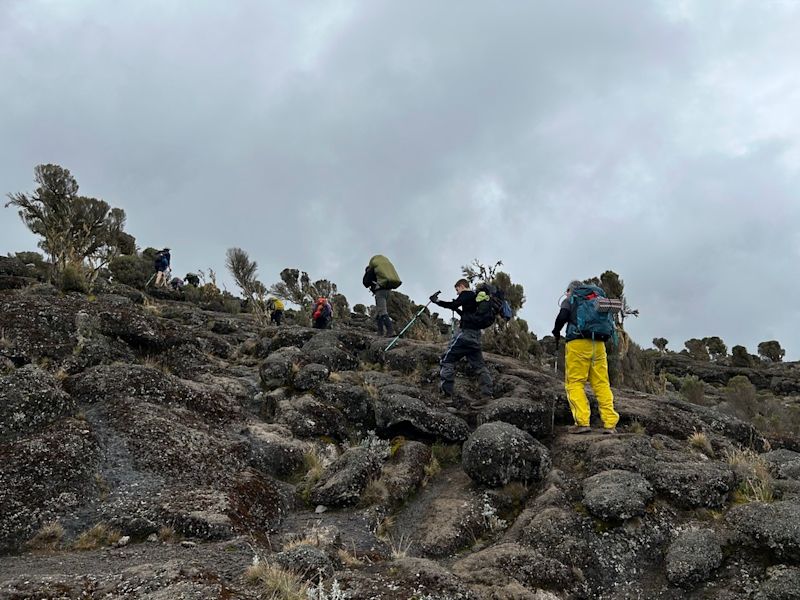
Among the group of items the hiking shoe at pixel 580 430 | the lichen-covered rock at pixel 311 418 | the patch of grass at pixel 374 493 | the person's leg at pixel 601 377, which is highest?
the person's leg at pixel 601 377

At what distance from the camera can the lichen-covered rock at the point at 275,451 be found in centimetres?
776

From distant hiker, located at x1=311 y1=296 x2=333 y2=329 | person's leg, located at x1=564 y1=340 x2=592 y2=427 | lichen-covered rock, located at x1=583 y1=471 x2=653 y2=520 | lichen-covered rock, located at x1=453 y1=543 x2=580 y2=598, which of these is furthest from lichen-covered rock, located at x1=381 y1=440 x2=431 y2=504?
distant hiker, located at x1=311 y1=296 x2=333 y2=329

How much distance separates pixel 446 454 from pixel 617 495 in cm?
282

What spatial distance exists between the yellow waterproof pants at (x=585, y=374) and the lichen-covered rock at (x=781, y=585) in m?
3.97

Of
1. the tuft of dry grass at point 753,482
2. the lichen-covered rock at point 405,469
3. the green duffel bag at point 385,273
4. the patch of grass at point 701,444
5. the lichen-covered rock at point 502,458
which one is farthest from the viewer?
the green duffel bag at point 385,273

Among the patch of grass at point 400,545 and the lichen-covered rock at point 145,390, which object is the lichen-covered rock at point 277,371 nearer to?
the lichen-covered rock at point 145,390

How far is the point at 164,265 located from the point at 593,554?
2478 centimetres

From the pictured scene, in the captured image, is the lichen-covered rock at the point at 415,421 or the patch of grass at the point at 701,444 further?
the lichen-covered rock at the point at 415,421

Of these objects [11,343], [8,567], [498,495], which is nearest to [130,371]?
[11,343]

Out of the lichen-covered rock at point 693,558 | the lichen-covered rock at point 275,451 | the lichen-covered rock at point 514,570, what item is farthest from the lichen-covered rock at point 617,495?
the lichen-covered rock at point 275,451

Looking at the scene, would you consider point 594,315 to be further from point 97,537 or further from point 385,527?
point 97,537

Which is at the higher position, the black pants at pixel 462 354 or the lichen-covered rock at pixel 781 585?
the black pants at pixel 462 354

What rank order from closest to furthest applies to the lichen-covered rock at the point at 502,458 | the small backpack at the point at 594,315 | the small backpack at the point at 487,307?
1. the lichen-covered rock at the point at 502,458
2. the small backpack at the point at 594,315
3. the small backpack at the point at 487,307

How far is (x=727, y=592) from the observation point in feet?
16.6
